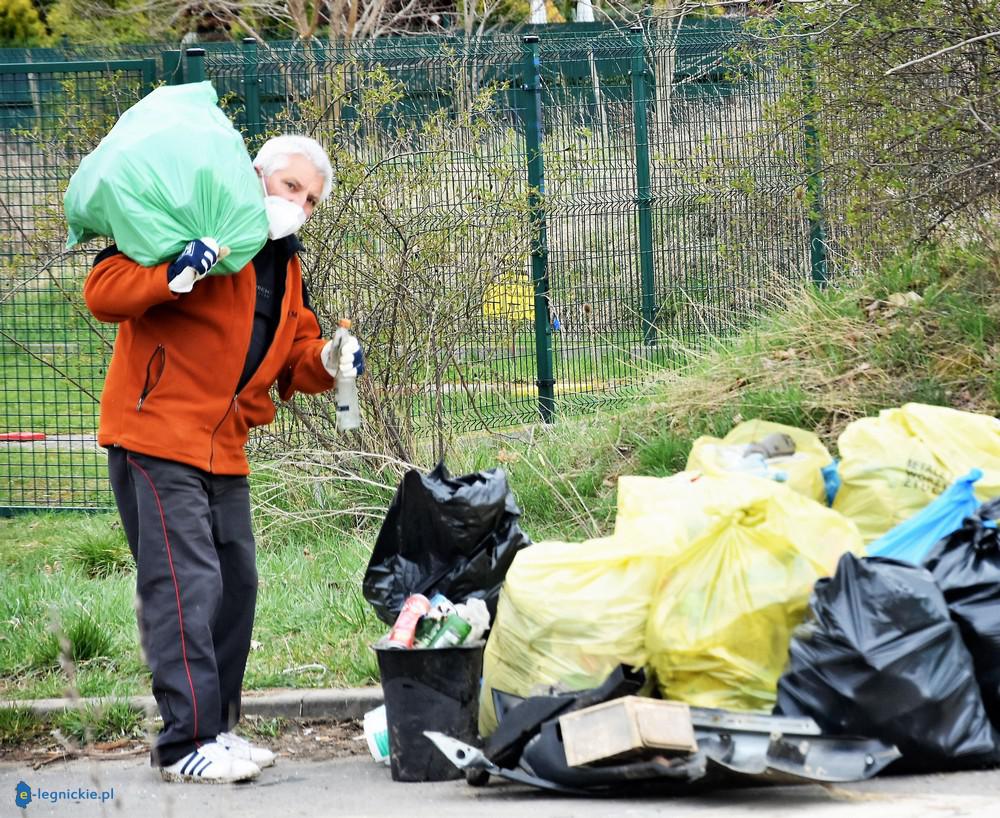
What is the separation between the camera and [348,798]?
151 inches

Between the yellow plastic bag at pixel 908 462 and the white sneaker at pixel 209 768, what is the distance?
7.14ft

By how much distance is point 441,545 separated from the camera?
14.3 feet

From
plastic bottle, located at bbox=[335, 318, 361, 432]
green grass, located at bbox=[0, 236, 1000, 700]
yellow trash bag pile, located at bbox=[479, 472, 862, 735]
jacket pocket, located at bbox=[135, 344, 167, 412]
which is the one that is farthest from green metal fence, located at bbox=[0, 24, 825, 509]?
yellow trash bag pile, located at bbox=[479, 472, 862, 735]

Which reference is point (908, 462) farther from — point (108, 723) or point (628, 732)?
point (108, 723)

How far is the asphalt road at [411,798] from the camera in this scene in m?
3.37

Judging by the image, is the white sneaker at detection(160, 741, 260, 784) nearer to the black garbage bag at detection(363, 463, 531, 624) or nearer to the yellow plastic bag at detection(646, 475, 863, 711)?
the black garbage bag at detection(363, 463, 531, 624)

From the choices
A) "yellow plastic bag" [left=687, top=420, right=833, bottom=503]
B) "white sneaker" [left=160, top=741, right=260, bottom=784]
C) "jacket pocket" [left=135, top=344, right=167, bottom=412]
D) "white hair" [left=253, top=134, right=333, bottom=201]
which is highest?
"white hair" [left=253, top=134, right=333, bottom=201]

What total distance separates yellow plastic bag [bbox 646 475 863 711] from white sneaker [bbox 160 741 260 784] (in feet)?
4.20

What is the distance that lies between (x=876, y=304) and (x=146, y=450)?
4075 millimetres

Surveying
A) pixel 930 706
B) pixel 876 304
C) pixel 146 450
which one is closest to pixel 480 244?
pixel 876 304

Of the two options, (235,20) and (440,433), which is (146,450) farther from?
(235,20)

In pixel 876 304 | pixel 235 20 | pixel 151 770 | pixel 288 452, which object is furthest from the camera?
pixel 235 20

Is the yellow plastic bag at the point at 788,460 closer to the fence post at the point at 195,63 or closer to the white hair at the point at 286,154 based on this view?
the white hair at the point at 286,154

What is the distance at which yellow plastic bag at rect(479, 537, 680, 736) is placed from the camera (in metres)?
3.82
